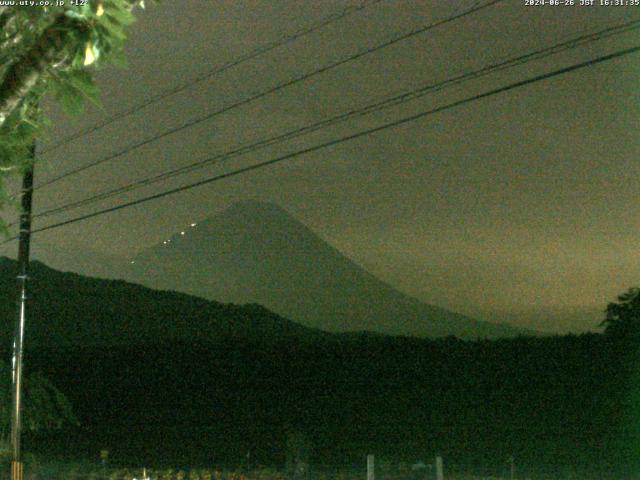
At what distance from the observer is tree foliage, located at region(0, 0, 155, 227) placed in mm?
5148

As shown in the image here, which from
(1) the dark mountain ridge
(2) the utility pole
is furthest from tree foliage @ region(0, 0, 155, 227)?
(1) the dark mountain ridge

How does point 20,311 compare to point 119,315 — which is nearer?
point 20,311

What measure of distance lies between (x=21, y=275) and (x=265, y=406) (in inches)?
570

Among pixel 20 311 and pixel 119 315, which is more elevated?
pixel 119 315

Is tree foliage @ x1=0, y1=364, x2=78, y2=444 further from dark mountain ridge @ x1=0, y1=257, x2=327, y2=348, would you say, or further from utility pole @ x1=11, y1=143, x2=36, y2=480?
dark mountain ridge @ x1=0, y1=257, x2=327, y2=348

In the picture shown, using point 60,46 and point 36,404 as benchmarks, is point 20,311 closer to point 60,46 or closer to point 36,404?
point 36,404

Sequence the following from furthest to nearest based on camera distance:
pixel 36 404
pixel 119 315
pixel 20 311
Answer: pixel 119 315
pixel 36 404
pixel 20 311

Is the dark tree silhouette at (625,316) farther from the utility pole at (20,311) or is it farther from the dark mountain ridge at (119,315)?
the dark mountain ridge at (119,315)

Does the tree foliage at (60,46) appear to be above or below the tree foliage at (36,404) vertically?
above

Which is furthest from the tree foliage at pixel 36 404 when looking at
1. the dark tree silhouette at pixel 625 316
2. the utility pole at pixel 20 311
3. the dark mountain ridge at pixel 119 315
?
the dark mountain ridge at pixel 119 315

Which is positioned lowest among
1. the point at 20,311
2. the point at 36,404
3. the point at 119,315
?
the point at 36,404

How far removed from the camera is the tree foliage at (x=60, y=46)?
515cm

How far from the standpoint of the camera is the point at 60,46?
5262 mm

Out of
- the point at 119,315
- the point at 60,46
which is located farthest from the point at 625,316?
the point at 119,315
